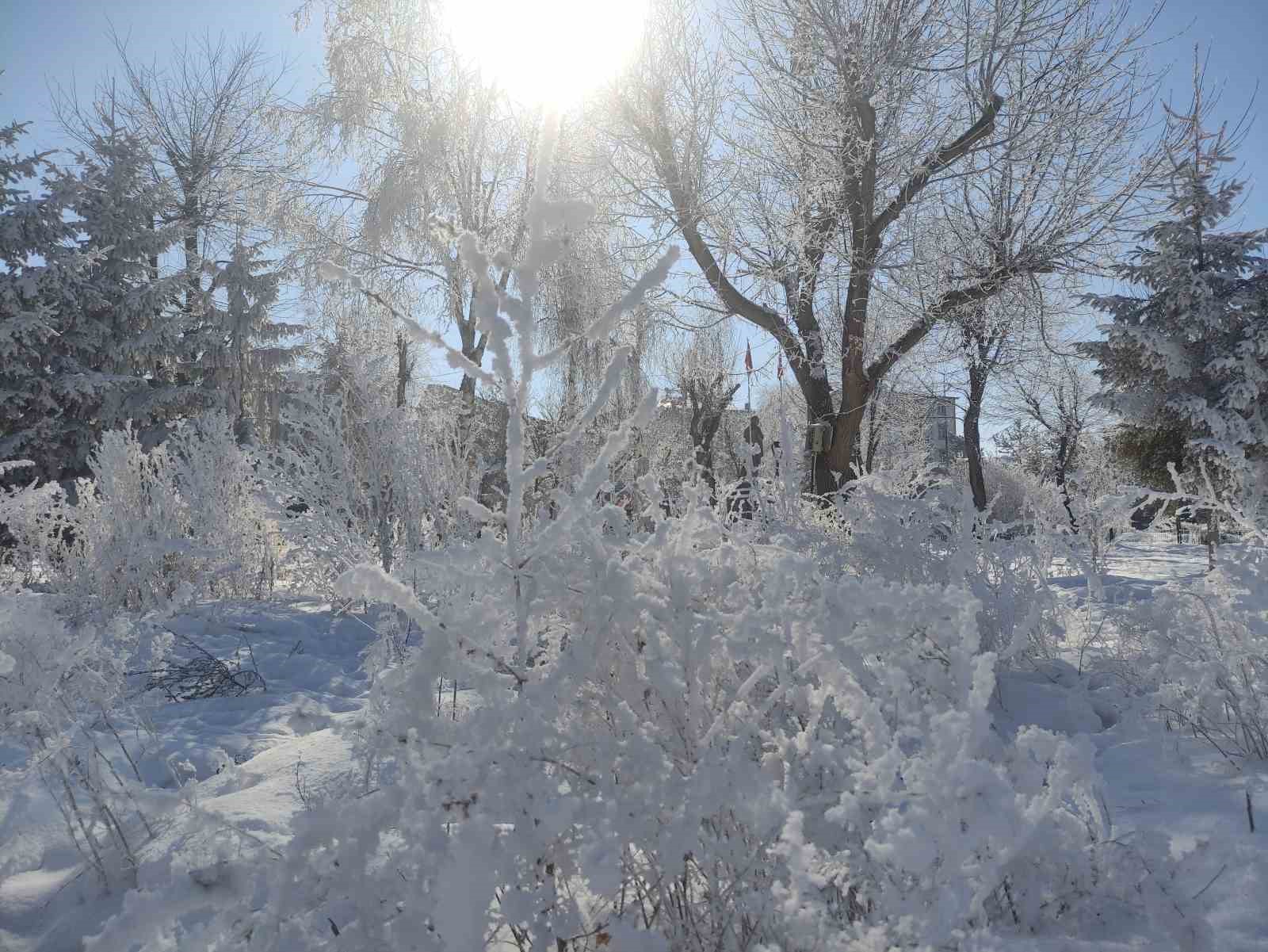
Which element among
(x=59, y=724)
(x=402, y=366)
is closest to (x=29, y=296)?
(x=402, y=366)

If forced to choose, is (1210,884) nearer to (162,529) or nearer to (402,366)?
(162,529)

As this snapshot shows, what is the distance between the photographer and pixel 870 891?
938 mm

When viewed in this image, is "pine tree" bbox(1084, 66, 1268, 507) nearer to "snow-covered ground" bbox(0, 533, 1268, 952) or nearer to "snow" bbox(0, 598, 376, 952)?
"snow-covered ground" bbox(0, 533, 1268, 952)

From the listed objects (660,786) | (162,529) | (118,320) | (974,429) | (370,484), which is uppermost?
(118,320)

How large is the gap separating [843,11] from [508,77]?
194 inches

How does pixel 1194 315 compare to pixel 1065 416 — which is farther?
pixel 1065 416

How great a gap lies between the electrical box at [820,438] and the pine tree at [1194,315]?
3736mm

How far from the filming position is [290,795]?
1668 mm

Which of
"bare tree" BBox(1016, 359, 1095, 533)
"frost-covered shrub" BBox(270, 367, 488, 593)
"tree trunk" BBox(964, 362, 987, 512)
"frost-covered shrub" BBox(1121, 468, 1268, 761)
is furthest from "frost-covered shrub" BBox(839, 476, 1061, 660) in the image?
"bare tree" BBox(1016, 359, 1095, 533)

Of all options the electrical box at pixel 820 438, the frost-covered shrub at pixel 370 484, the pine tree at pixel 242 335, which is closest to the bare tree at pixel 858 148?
the electrical box at pixel 820 438

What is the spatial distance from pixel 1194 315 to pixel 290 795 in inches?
405

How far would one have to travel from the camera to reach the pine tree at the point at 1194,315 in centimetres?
834

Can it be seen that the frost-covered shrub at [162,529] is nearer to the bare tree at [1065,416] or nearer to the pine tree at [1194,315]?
the pine tree at [1194,315]

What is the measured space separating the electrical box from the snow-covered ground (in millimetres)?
5988
